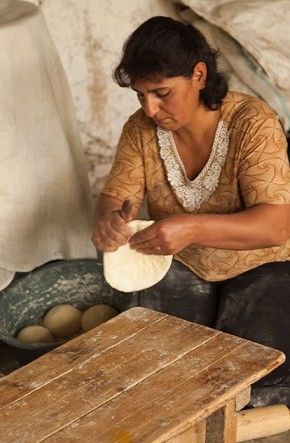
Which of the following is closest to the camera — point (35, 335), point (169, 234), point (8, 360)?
point (169, 234)

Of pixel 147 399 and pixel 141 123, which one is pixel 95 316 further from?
pixel 147 399

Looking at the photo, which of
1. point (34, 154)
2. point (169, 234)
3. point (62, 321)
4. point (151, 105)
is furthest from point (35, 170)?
point (169, 234)

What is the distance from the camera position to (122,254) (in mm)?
2658

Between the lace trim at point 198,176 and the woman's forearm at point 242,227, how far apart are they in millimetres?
217

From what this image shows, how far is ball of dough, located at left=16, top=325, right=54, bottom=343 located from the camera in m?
3.18

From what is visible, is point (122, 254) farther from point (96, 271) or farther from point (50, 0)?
point (50, 0)

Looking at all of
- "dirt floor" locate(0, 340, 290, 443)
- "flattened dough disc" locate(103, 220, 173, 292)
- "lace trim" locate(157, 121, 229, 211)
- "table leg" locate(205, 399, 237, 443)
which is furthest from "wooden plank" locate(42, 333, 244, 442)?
"dirt floor" locate(0, 340, 290, 443)

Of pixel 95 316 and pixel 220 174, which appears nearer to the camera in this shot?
pixel 220 174

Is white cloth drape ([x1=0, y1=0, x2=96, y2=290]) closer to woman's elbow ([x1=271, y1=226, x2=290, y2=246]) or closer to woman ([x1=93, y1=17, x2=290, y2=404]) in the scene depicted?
woman ([x1=93, y1=17, x2=290, y2=404])

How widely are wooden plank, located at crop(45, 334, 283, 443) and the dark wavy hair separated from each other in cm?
79

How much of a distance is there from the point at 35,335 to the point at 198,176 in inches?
36.5

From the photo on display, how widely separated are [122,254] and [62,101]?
1.13 m

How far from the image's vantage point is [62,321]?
10.8ft

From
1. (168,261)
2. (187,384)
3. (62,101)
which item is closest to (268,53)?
(62,101)
